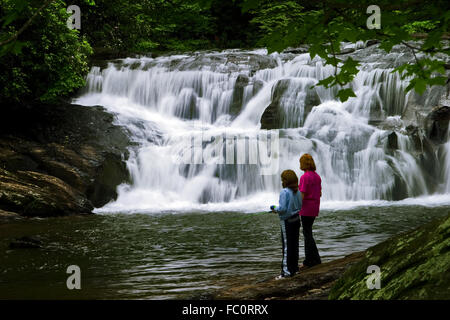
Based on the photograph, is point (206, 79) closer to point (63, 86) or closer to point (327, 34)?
point (63, 86)

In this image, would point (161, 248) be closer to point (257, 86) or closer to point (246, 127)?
point (246, 127)

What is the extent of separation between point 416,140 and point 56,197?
11.9 m

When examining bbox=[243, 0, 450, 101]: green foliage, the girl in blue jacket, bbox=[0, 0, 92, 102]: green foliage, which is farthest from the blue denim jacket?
bbox=[0, 0, 92, 102]: green foliage

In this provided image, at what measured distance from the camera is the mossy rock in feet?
10.1

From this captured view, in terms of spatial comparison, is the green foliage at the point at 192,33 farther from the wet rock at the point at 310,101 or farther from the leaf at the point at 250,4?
the wet rock at the point at 310,101

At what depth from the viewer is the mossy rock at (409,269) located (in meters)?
3.09

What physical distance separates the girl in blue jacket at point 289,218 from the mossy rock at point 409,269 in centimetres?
209

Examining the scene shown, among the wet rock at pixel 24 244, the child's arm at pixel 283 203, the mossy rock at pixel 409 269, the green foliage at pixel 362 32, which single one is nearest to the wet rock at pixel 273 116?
the wet rock at pixel 24 244

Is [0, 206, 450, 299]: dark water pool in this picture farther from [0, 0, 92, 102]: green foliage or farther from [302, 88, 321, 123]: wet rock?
[302, 88, 321, 123]: wet rock

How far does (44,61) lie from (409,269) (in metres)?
17.1

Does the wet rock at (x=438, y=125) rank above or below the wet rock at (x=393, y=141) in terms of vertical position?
above

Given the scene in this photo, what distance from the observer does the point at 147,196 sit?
17594mm

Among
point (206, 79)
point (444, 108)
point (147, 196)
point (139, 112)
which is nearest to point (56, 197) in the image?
point (147, 196)

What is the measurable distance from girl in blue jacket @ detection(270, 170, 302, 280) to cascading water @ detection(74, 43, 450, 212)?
9126 mm
